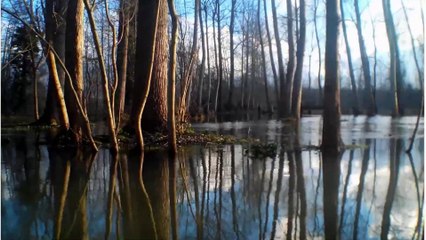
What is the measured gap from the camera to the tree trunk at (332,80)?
1017 centimetres

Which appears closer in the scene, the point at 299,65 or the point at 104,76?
the point at 104,76

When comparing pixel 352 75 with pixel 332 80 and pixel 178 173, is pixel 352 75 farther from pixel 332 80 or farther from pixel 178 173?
pixel 178 173

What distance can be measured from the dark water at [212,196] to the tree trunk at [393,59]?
12975mm

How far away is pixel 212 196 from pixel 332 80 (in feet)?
16.9

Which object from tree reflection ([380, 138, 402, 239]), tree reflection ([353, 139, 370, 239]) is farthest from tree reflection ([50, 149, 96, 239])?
tree reflection ([380, 138, 402, 239])

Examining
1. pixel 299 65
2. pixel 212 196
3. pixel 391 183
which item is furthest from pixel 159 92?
pixel 299 65

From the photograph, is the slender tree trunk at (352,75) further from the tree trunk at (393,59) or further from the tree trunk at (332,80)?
the tree trunk at (332,80)

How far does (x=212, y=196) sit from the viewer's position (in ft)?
20.5

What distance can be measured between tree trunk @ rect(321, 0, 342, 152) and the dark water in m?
0.54

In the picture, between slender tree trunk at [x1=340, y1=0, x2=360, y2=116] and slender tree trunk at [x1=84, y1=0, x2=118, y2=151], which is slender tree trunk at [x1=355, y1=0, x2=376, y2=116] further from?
slender tree trunk at [x1=84, y1=0, x2=118, y2=151]

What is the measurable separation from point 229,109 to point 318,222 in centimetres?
3787

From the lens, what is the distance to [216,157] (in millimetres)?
9969

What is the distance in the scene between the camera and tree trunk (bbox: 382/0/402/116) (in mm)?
22297

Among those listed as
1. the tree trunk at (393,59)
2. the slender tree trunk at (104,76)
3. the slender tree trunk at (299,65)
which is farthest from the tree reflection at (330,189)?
→ the slender tree trunk at (299,65)
